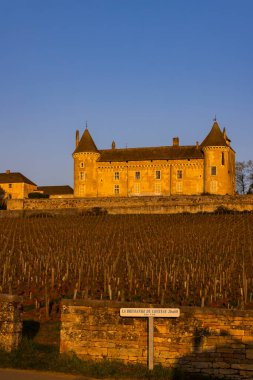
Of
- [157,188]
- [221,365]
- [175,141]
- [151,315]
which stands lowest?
[221,365]

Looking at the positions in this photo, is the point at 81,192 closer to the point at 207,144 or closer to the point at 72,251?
the point at 207,144

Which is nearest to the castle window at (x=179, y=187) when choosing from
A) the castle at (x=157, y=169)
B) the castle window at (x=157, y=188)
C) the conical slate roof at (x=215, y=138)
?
the castle at (x=157, y=169)

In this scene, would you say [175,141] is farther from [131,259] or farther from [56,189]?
[131,259]

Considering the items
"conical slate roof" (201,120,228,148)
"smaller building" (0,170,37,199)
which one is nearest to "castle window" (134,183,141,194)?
"conical slate roof" (201,120,228,148)

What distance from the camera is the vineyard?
1580 centimetres

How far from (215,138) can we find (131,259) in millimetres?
32193

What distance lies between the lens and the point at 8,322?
34.0ft

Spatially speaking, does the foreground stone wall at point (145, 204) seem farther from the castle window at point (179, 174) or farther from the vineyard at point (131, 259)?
the castle window at point (179, 174)

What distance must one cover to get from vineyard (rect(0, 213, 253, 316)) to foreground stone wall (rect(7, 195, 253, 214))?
270cm

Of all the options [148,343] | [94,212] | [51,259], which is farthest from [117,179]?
[148,343]

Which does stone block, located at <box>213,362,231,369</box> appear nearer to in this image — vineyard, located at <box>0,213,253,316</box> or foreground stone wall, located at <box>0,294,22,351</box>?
vineyard, located at <box>0,213,253,316</box>

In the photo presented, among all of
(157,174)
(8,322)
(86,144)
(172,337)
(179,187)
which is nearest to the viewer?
(172,337)

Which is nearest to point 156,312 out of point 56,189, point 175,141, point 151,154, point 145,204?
point 145,204

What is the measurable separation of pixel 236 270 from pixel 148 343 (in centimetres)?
1205
